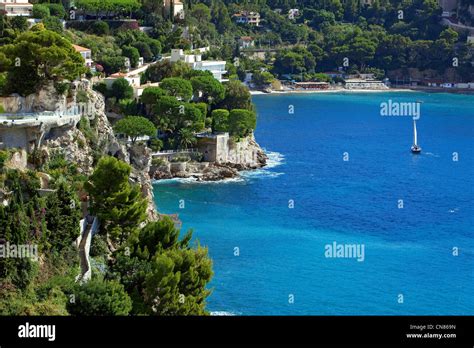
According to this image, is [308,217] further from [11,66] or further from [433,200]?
[11,66]

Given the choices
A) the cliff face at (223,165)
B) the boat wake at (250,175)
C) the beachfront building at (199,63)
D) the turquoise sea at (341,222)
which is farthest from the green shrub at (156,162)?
the beachfront building at (199,63)

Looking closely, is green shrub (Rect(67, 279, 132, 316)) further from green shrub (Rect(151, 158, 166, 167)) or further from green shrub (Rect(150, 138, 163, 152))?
green shrub (Rect(150, 138, 163, 152))

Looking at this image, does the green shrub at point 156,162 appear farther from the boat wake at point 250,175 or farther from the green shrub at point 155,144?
the boat wake at point 250,175

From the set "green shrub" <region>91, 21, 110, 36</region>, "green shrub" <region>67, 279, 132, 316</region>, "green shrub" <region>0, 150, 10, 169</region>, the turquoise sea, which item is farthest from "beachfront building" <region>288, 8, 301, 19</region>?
"green shrub" <region>67, 279, 132, 316</region>

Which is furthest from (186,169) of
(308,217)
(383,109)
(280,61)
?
(280,61)

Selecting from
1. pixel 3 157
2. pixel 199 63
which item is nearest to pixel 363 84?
pixel 199 63

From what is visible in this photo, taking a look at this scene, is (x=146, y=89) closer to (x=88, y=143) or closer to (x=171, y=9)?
(x=171, y=9)
